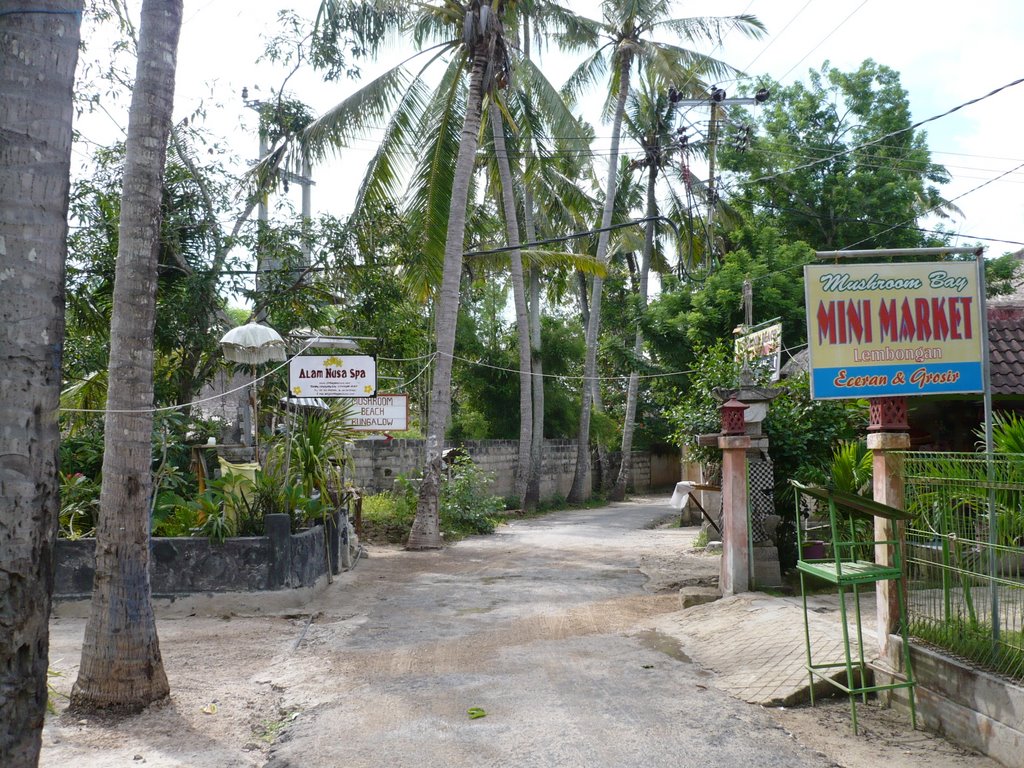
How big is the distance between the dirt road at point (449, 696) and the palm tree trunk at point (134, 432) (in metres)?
0.32

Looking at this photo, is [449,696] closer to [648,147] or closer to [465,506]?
[465,506]

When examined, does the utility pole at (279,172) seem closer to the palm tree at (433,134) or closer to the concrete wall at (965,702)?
the palm tree at (433,134)

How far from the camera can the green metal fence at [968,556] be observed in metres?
4.99

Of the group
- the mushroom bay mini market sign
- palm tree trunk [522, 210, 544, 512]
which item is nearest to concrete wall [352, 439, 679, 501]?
palm tree trunk [522, 210, 544, 512]

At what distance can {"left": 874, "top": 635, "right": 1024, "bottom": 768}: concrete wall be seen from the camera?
15.4ft

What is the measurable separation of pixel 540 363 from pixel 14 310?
80.9 ft

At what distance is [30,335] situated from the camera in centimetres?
277

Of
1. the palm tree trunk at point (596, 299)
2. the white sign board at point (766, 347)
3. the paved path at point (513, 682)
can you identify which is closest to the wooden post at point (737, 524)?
the paved path at point (513, 682)

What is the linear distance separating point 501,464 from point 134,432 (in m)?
20.2

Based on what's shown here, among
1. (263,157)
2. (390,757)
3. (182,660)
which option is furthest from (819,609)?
(263,157)

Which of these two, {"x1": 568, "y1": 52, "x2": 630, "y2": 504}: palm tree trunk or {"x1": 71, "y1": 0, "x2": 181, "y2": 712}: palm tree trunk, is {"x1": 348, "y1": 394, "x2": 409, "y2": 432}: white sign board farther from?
{"x1": 71, "y1": 0, "x2": 181, "y2": 712}: palm tree trunk

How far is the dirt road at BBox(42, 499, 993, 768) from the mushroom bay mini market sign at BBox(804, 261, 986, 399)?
253cm

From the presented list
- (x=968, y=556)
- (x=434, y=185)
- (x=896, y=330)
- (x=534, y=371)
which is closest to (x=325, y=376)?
(x=434, y=185)

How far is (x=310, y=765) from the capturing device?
4965mm
